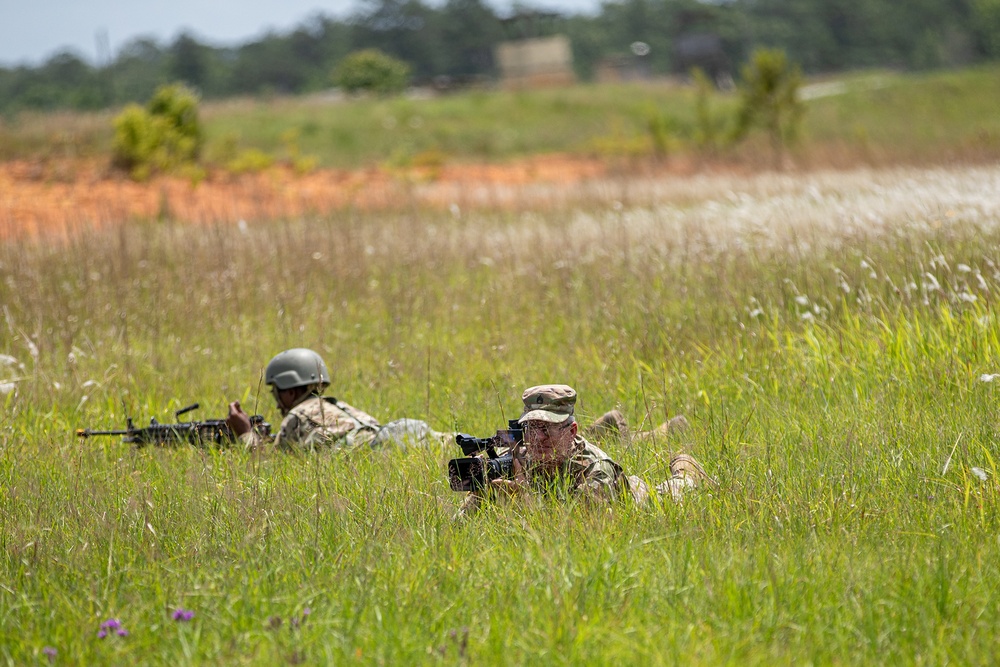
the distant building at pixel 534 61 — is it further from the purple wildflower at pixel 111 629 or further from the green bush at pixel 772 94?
the purple wildflower at pixel 111 629

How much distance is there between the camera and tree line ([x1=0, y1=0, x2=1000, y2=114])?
7156 cm

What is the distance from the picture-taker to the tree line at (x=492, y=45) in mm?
71562

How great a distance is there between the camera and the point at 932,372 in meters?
5.35

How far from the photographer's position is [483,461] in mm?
4129

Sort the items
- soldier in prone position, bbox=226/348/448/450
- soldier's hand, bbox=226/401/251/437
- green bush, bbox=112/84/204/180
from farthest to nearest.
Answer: green bush, bbox=112/84/204/180 → soldier's hand, bbox=226/401/251/437 → soldier in prone position, bbox=226/348/448/450

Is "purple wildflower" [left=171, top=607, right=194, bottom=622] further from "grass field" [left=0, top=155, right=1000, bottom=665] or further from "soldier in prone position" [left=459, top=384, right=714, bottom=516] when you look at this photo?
"soldier in prone position" [left=459, top=384, right=714, bottom=516]

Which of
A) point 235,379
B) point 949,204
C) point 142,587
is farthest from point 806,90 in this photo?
point 142,587

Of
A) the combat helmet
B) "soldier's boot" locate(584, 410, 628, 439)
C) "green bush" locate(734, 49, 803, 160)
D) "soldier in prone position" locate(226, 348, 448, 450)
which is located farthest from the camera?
"green bush" locate(734, 49, 803, 160)

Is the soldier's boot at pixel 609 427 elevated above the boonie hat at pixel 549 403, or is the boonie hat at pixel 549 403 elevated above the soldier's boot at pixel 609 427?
the boonie hat at pixel 549 403

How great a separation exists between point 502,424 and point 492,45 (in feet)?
249

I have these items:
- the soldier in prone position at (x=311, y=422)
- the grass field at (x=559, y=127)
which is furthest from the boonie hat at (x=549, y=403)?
the grass field at (x=559, y=127)

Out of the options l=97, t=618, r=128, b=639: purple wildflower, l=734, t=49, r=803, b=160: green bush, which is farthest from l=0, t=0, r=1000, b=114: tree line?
l=97, t=618, r=128, b=639: purple wildflower

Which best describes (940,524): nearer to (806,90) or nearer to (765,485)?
(765,485)

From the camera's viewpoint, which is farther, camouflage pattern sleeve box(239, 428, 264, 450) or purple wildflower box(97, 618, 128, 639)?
camouflage pattern sleeve box(239, 428, 264, 450)
